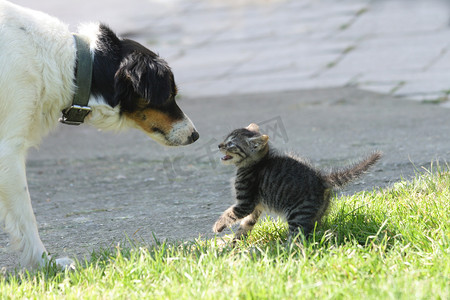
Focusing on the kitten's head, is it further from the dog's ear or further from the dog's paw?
the dog's paw

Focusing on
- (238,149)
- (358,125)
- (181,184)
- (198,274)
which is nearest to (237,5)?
(358,125)

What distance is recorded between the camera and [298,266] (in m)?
3.01

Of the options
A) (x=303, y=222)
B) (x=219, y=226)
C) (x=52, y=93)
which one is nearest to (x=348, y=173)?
(x=303, y=222)

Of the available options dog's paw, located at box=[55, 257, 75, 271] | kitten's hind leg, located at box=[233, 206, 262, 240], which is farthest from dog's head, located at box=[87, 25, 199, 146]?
dog's paw, located at box=[55, 257, 75, 271]

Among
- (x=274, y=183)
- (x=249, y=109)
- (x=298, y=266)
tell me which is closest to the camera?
(x=298, y=266)

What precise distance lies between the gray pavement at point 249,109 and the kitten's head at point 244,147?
0.55m

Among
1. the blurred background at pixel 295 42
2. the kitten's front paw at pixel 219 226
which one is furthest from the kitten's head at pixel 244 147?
the blurred background at pixel 295 42

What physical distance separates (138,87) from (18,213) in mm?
980

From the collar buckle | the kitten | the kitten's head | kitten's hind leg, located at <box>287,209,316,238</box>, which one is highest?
the collar buckle

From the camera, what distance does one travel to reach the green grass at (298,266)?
2744 mm

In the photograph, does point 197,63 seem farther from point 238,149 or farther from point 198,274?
point 198,274

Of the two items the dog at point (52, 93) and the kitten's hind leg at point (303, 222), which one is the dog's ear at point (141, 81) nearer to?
the dog at point (52, 93)

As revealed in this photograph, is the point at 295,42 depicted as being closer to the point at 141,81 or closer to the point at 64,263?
the point at 141,81

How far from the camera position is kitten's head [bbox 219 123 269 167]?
3670 millimetres
